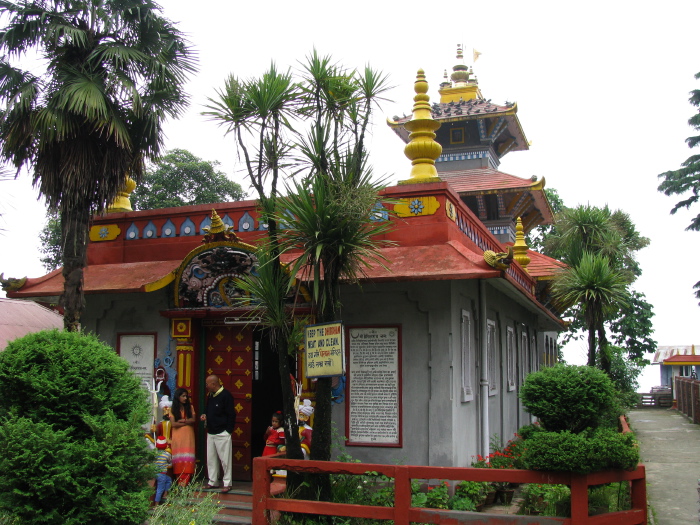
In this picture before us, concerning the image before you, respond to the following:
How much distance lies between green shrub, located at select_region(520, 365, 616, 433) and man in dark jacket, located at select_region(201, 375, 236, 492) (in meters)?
4.19

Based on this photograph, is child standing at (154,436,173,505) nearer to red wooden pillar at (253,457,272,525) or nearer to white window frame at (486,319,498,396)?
red wooden pillar at (253,457,272,525)

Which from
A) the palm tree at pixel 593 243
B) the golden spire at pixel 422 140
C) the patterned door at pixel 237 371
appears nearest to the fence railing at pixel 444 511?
the patterned door at pixel 237 371

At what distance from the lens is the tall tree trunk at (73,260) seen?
406 inches

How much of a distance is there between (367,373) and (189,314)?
9.54ft

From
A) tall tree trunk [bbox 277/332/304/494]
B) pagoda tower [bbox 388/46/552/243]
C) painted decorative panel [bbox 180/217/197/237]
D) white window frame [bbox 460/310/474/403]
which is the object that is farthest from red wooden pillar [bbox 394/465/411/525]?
pagoda tower [bbox 388/46/552/243]

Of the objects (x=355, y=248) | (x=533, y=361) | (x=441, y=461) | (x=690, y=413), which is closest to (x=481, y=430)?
(x=441, y=461)

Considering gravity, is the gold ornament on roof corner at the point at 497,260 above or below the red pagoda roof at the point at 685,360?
above

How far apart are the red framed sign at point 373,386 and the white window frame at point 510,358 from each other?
19.0 feet

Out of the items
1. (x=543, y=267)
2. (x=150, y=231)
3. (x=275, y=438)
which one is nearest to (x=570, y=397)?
(x=275, y=438)

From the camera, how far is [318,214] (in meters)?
7.96

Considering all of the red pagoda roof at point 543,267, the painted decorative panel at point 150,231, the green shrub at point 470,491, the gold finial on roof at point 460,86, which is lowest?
the green shrub at point 470,491

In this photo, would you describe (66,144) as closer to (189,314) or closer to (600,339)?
(189,314)

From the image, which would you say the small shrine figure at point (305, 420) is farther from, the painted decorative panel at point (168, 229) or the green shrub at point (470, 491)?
the painted decorative panel at point (168, 229)

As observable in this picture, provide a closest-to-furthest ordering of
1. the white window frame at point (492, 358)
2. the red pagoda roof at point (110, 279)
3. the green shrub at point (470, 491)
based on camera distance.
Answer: the green shrub at point (470, 491)
the red pagoda roof at point (110, 279)
the white window frame at point (492, 358)
